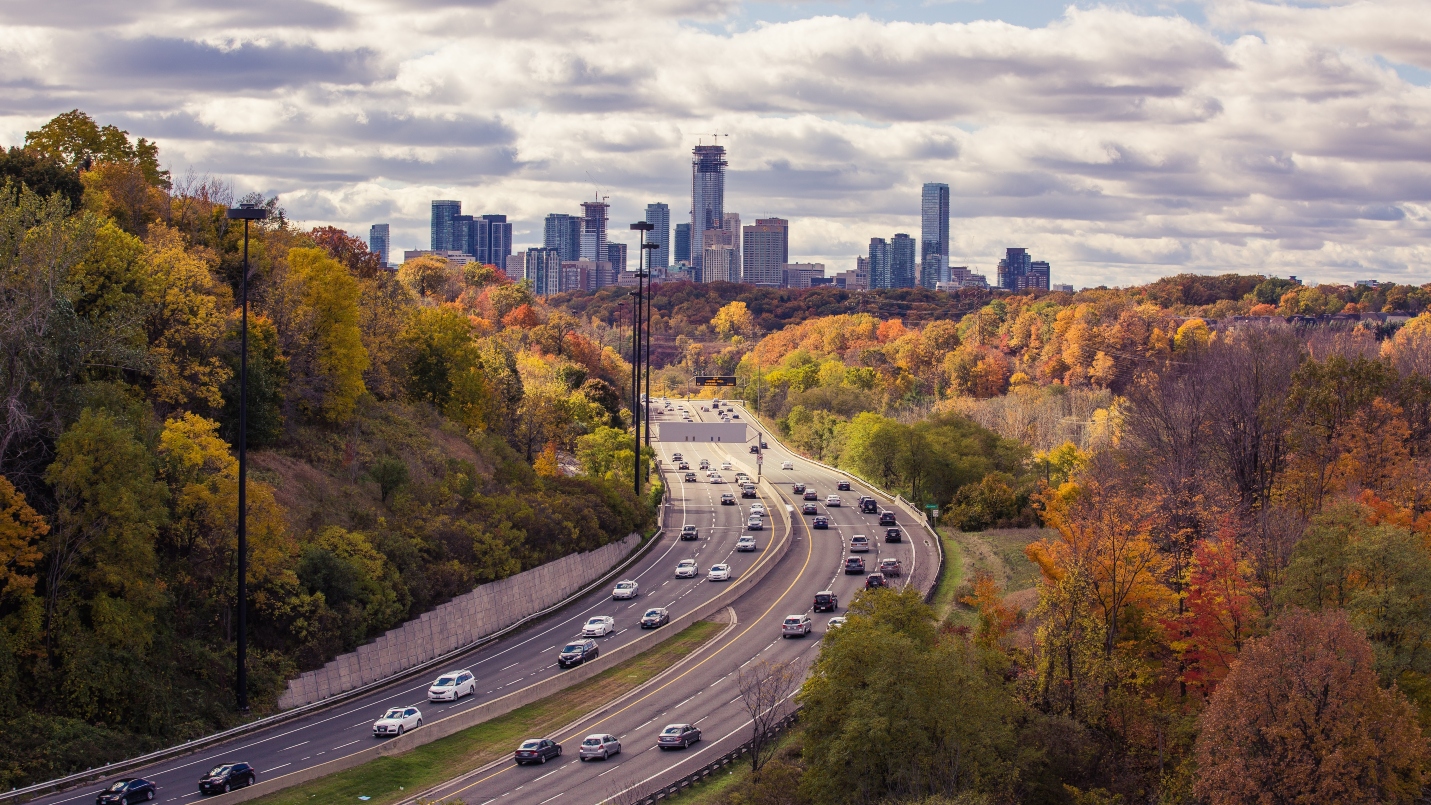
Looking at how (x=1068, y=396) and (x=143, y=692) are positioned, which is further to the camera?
(x=1068, y=396)

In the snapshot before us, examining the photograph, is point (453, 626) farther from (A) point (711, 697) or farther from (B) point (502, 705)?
(A) point (711, 697)

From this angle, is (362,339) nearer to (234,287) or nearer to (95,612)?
(234,287)

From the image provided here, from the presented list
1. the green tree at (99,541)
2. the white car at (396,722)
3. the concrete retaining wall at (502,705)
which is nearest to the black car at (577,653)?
the concrete retaining wall at (502,705)

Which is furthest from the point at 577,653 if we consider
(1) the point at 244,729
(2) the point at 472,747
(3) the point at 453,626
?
(1) the point at 244,729

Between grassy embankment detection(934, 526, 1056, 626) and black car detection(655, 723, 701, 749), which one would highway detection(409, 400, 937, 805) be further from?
grassy embankment detection(934, 526, 1056, 626)

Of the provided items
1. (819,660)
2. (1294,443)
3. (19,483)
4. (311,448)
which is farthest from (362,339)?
(1294,443)

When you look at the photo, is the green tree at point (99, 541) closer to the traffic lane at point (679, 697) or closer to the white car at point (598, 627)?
the traffic lane at point (679, 697)
